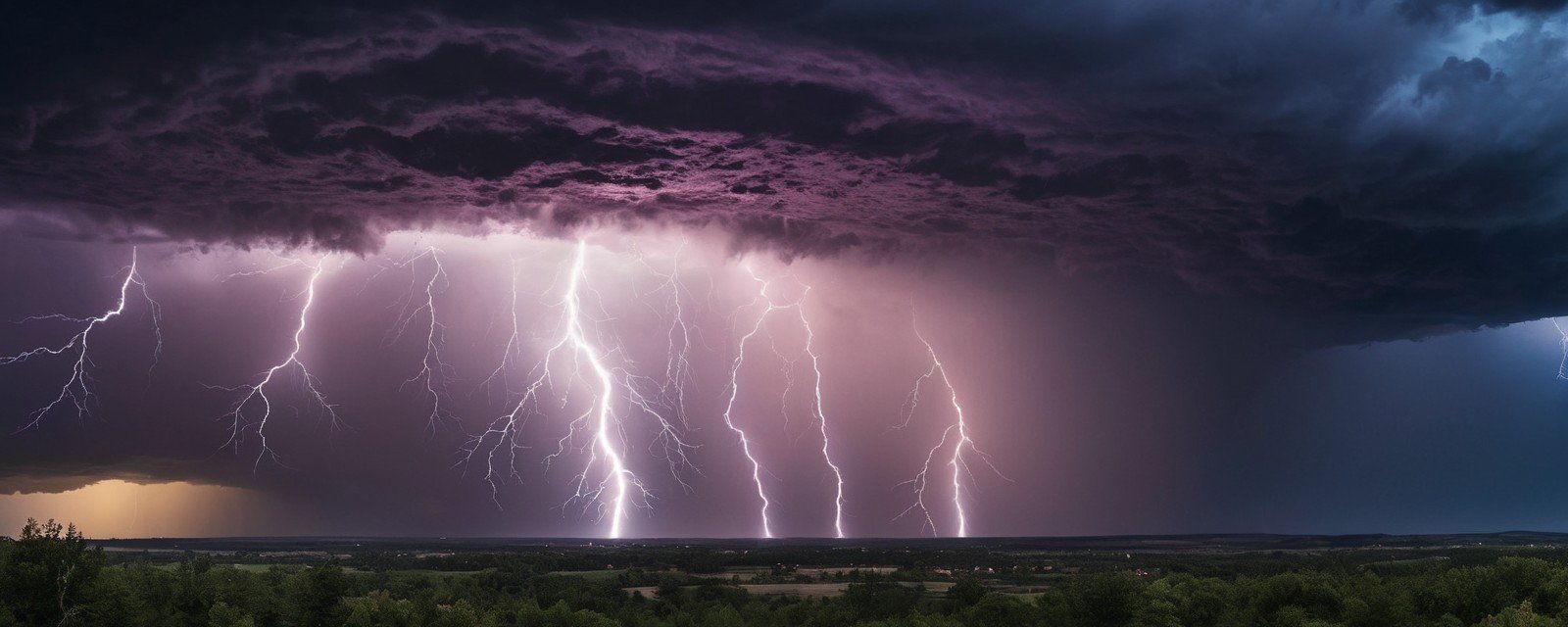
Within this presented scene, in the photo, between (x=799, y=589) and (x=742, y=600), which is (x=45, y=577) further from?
(x=799, y=589)

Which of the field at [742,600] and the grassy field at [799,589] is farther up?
Result: the field at [742,600]

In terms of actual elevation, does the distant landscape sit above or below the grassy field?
above

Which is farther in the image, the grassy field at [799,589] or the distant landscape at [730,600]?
the grassy field at [799,589]

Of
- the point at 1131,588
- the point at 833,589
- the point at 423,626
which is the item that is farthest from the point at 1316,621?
the point at 833,589

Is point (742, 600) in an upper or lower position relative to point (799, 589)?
upper

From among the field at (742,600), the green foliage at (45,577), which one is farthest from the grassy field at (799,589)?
the green foliage at (45,577)

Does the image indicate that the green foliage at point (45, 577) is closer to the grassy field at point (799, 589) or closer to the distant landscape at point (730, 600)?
the distant landscape at point (730, 600)

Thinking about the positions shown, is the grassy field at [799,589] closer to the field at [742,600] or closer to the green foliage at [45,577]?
the field at [742,600]

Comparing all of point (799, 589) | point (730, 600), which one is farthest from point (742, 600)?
point (799, 589)

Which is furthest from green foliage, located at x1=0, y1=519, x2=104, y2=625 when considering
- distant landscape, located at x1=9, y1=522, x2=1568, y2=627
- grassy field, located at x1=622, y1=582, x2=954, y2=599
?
grassy field, located at x1=622, y1=582, x2=954, y2=599

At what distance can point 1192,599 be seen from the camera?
3759cm

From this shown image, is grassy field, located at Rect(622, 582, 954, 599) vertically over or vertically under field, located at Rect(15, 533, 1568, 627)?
under

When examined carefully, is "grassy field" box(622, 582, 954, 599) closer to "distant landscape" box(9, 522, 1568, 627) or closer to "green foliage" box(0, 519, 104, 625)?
"distant landscape" box(9, 522, 1568, 627)

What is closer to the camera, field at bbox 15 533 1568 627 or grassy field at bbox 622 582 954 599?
field at bbox 15 533 1568 627
